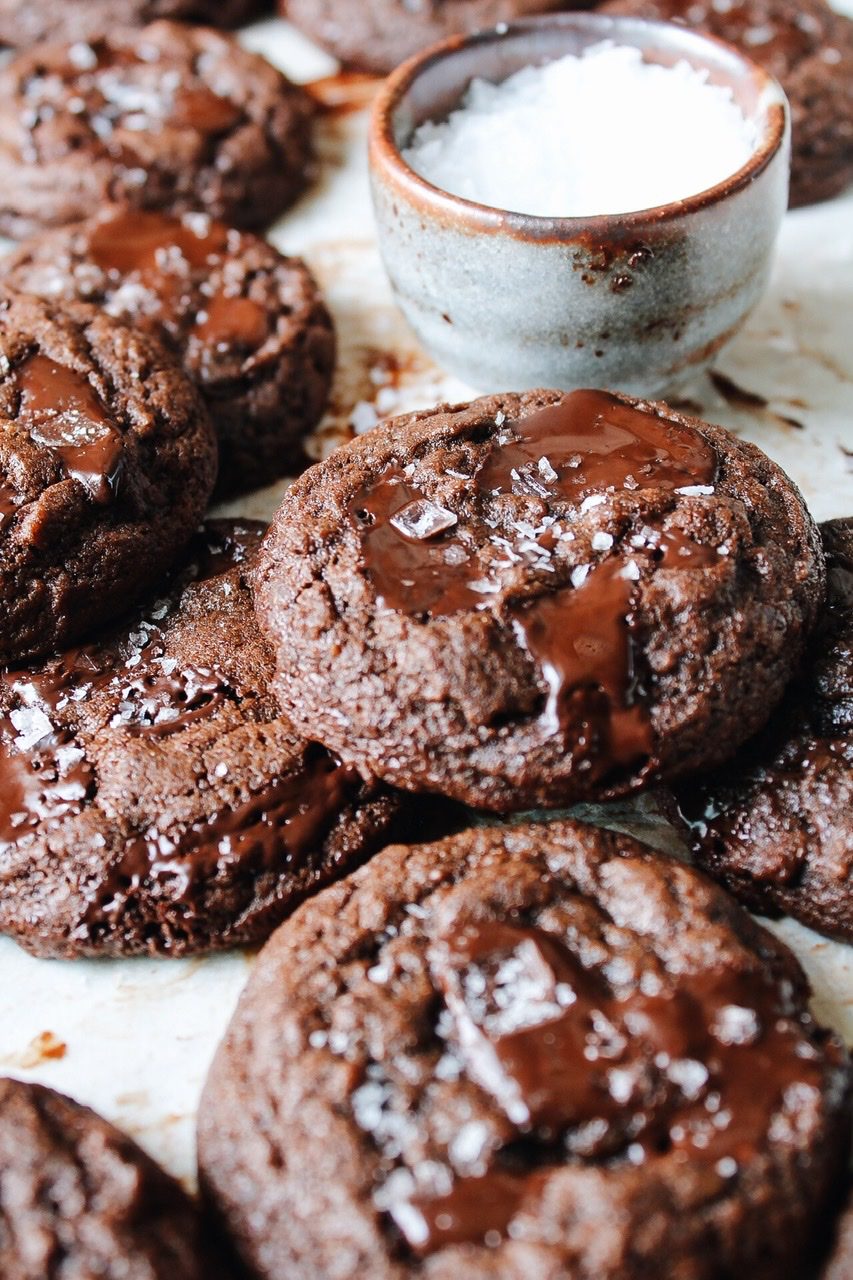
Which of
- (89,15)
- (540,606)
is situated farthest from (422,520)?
(89,15)

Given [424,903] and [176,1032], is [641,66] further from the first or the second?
[176,1032]

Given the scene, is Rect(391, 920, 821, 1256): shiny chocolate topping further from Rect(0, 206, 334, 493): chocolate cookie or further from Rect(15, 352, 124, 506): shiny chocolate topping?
Rect(0, 206, 334, 493): chocolate cookie

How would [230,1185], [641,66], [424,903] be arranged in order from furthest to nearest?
[641,66] < [424,903] < [230,1185]

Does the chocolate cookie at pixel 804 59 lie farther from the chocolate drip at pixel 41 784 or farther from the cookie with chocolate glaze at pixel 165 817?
the chocolate drip at pixel 41 784

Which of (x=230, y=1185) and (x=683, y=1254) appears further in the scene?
(x=230, y=1185)

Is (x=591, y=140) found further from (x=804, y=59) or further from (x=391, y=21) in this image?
(x=391, y=21)

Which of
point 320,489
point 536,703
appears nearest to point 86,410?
point 320,489

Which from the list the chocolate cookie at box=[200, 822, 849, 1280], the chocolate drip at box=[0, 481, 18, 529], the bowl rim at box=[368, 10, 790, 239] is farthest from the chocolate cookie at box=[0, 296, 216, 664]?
the chocolate cookie at box=[200, 822, 849, 1280]
